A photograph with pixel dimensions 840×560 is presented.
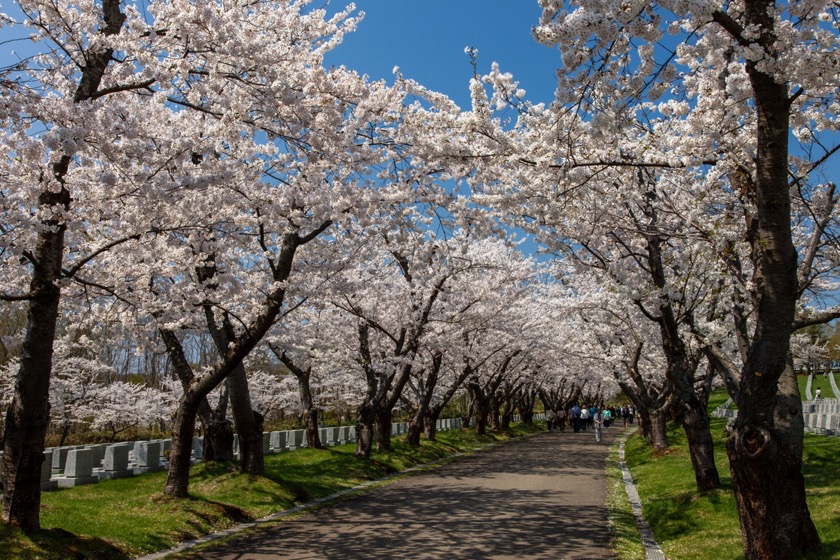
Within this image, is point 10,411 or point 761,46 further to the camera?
point 10,411

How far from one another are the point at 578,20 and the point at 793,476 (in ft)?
14.7

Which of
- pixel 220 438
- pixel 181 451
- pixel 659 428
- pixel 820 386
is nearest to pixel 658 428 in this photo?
pixel 659 428

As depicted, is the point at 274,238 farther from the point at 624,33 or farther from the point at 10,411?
the point at 624,33

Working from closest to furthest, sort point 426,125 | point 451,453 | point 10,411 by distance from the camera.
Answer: point 10,411 < point 426,125 < point 451,453

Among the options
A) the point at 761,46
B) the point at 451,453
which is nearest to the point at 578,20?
the point at 761,46

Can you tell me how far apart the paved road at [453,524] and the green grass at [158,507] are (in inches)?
36.2

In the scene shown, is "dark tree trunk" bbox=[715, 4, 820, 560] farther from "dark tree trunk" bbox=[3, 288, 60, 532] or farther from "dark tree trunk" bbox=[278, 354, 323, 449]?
"dark tree trunk" bbox=[278, 354, 323, 449]

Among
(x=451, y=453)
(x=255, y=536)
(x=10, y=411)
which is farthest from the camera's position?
(x=451, y=453)

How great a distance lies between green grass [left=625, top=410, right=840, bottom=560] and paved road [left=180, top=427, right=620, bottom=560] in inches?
36.3

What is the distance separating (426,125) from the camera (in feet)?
28.4

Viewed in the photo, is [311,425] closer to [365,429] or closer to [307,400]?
[307,400]

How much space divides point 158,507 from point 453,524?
4780 mm

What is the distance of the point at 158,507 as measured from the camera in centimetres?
1028

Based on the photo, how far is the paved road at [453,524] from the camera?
27.3 ft
